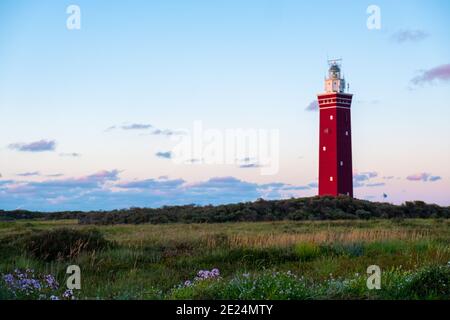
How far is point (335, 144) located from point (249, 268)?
1637 inches

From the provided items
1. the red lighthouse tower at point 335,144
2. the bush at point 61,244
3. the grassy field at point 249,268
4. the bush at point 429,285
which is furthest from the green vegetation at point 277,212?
the bush at point 429,285

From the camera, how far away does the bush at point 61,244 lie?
16031 mm

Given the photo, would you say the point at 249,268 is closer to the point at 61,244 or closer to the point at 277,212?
the point at 61,244

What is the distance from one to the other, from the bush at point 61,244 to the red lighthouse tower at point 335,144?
38.5m

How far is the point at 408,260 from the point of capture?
47.3 feet

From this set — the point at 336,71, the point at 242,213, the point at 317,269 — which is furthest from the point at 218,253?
the point at 336,71

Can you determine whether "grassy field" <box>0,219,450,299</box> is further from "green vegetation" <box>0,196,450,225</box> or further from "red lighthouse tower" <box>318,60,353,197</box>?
"red lighthouse tower" <box>318,60,353,197</box>

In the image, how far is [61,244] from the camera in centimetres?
1675

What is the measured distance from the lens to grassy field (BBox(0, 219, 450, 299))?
9.19 metres

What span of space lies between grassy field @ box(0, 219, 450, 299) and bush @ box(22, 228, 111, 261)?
23 centimetres

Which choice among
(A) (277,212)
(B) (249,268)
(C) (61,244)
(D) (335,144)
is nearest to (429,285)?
(B) (249,268)


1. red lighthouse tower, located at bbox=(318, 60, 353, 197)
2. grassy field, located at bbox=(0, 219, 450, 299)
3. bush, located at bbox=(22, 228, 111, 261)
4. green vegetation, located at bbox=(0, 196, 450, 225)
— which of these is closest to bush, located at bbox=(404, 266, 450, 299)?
grassy field, located at bbox=(0, 219, 450, 299)
